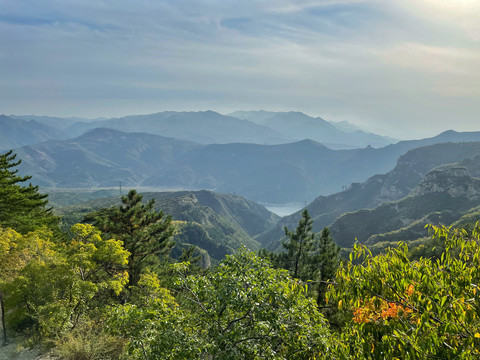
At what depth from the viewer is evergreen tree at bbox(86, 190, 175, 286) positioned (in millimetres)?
27859

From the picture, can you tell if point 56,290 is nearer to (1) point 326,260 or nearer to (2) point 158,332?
(2) point 158,332

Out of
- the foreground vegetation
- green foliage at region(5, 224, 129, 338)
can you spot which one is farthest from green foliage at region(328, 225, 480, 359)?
green foliage at region(5, 224, 129, 338)

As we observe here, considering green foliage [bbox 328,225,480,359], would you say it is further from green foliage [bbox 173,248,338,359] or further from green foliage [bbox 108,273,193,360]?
green foliage [bbox 108,273,193,360]

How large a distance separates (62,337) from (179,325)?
12150mm

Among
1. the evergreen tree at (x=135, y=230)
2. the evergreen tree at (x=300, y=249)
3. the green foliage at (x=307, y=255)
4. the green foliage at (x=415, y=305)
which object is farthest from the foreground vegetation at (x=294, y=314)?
the evergreen tree at (x=300, y=249)

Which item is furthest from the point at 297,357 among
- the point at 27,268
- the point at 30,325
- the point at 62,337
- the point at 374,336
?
the point at 30,325

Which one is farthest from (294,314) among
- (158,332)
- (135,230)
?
(135,230)

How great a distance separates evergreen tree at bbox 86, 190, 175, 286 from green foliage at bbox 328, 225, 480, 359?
24.5 m

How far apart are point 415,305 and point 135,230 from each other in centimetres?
2700

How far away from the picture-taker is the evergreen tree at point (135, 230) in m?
27.9

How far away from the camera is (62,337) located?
16.1 metres

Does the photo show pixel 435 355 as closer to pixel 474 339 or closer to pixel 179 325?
pixel 474 339

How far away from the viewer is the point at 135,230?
29266 mm

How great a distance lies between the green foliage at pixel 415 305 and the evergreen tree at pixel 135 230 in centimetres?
2452
